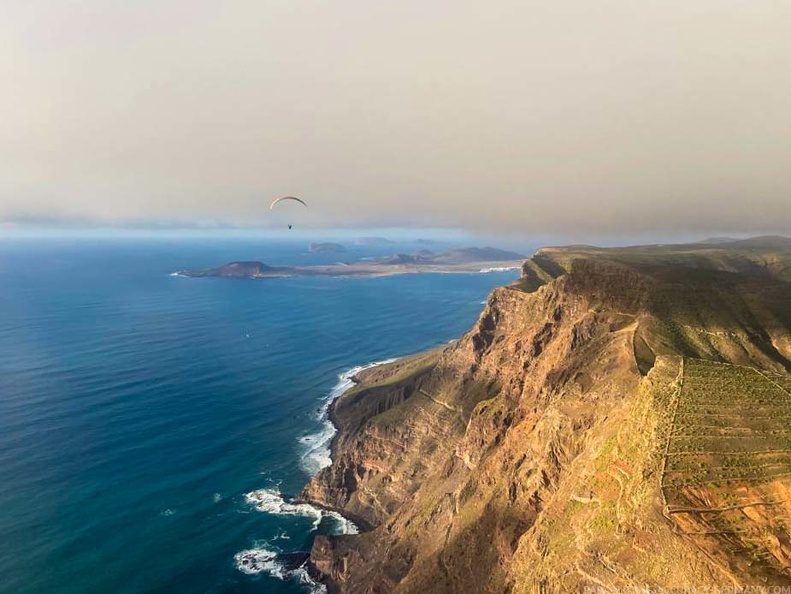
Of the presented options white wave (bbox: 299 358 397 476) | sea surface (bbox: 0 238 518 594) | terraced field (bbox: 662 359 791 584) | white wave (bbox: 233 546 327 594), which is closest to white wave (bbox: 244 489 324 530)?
sea surface (bbox: 0 238 518 594)

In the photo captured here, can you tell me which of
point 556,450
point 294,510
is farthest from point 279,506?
point 556,450

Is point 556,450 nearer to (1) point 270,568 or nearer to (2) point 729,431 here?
(2) point 729,431

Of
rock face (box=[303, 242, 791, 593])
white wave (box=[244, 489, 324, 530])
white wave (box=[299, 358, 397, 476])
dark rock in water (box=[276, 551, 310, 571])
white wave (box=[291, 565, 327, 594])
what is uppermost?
rock face (box=[303, 242, 791, 593])

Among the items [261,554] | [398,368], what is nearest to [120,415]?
[261,554]

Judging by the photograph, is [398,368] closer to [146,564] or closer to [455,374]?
[455,374]

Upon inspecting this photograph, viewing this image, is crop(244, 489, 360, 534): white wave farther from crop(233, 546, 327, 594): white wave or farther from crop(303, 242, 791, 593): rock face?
crop(233, 546, 327, 594): white wave

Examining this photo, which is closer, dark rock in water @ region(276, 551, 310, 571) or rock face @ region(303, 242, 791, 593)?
rock face @ region(303, 242, 791, 593)
